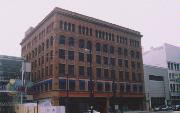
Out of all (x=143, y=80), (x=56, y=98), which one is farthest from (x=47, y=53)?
(x=143, y=80)

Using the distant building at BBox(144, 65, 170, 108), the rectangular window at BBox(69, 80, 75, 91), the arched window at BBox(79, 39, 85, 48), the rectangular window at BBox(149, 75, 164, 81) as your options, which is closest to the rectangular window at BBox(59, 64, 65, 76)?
the rectangular window at BBox(69, 80, 75, 91)

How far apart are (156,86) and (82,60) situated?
30.4 meters

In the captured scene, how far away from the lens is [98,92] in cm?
5653

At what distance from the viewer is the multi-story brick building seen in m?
51.9

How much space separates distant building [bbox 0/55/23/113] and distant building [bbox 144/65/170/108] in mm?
35445

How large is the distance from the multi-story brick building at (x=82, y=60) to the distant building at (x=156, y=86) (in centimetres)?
382

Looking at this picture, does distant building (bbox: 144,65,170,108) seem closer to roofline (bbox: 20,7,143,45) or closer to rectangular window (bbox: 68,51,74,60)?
roofline (bbox: 20,7,143,45)

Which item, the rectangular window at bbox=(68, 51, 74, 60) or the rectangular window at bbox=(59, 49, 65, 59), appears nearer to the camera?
the rectangular window at bbox=(59, 49, 65, 59)

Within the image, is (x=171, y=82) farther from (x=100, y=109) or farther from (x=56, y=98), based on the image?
(x=56, y=98)

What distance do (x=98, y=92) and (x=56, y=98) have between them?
36.4 feet

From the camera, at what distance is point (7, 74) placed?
196ft

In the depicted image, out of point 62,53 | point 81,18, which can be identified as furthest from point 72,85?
point 81,18

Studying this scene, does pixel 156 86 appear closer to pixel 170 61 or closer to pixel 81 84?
pixel 170 61

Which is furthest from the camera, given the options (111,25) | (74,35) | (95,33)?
(111,25)
